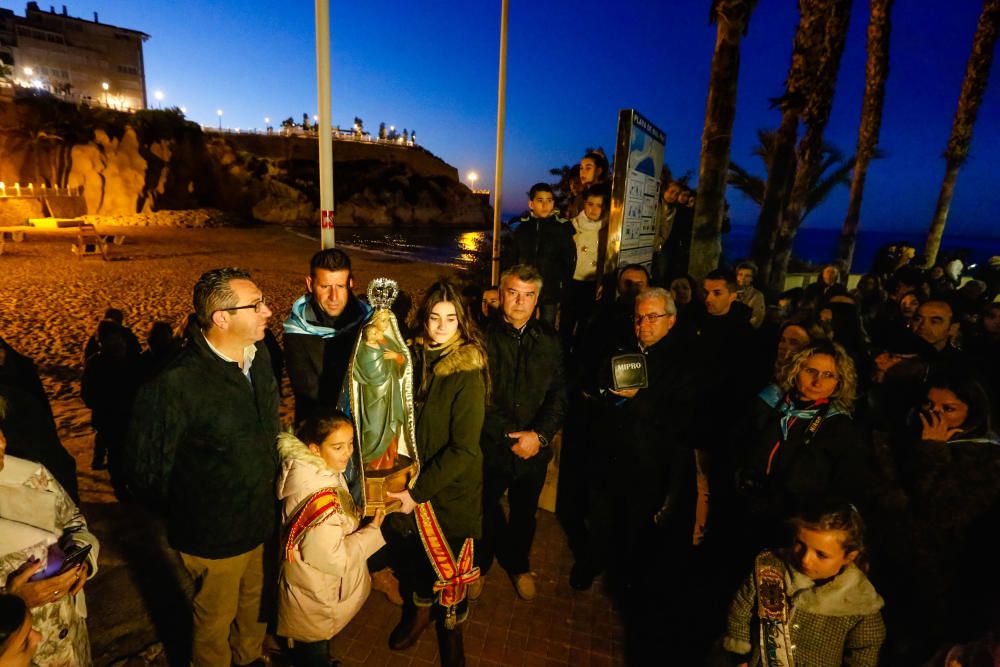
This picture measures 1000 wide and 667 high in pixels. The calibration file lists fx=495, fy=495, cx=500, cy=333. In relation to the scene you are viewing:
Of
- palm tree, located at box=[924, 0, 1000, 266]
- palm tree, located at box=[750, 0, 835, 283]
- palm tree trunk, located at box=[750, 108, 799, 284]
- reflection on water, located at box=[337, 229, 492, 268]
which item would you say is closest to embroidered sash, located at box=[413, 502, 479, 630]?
palm tree trunk, located at box=[750, 108, 799, 284]

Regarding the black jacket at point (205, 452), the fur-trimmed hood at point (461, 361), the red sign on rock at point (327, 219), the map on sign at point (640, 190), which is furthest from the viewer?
the map on sign at point (640, 190)

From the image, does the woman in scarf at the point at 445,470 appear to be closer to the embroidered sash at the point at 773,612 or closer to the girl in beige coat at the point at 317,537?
the girl in beige coat at the point at 317,537

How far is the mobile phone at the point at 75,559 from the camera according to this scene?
1906mm

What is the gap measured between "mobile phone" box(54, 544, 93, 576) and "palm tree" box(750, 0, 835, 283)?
12.2m

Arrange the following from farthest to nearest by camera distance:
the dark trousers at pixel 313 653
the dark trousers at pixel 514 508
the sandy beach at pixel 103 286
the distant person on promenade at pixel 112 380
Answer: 1. the sandy beach at pixel 103 286
2. the distant person on promenade at pixel 112 380
3. the dark trousers at pixel 514 508
4. the dark trousers at pixel 313 653

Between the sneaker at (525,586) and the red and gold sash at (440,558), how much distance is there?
30.1 inches

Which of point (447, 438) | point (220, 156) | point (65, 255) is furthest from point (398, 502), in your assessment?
point (220, 156)

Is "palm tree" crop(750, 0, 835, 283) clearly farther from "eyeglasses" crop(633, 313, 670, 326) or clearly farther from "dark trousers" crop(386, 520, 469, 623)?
"dark trousers" crop(386, 520, 469, 623)

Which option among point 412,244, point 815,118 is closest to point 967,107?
point 815,118

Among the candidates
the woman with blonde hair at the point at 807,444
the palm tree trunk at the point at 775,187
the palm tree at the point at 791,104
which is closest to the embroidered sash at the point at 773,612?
the woman with blonde hair at the point at 807,444

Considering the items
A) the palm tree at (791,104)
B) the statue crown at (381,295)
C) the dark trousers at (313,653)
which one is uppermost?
the palm tree at (791,104)

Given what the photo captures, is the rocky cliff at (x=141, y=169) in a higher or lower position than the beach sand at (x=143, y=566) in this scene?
higher

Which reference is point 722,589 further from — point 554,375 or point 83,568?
point 83,568

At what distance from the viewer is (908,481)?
2.49 m
